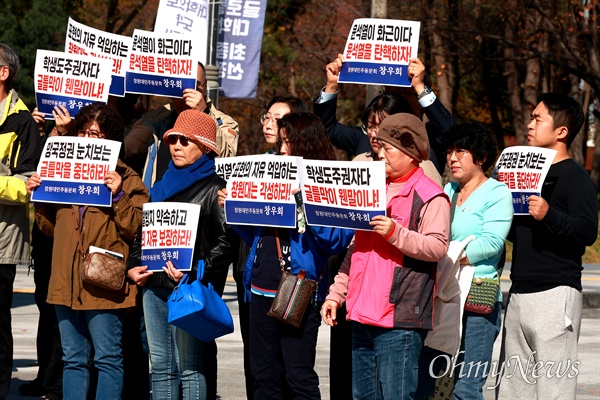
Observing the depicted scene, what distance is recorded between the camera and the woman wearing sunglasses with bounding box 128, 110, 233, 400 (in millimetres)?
6832

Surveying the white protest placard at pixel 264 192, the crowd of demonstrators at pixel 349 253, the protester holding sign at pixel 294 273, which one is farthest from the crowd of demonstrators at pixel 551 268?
the white protest placard at pixel 264 192

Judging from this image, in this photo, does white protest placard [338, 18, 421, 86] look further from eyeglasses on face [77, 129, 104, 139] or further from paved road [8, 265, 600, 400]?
paved road [8, 265, 600, 400]

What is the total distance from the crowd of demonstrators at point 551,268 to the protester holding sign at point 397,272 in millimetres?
773

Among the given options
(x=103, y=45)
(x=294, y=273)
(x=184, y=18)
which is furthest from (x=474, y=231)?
(x=184, y=18)

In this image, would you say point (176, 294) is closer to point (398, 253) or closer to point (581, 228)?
point (398, 253)

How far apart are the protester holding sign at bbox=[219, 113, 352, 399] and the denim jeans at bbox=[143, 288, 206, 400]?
433mm

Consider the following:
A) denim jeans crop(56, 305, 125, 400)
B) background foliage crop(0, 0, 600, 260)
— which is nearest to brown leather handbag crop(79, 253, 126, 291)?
denim jeans crop(56, 305, 125, 400)

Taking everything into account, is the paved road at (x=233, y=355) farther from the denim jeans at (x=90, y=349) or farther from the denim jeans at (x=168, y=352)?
the denim jeans at (x=90, y=349)

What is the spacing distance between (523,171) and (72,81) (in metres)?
3.09

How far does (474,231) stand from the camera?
6.75m

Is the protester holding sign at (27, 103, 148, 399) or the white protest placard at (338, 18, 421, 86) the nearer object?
the protester holding sign at (27, 103, 148, 399)

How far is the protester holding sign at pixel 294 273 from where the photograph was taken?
646 cm

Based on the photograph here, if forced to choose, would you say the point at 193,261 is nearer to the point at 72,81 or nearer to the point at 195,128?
the point at 195,128

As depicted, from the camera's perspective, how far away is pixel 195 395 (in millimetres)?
6840
